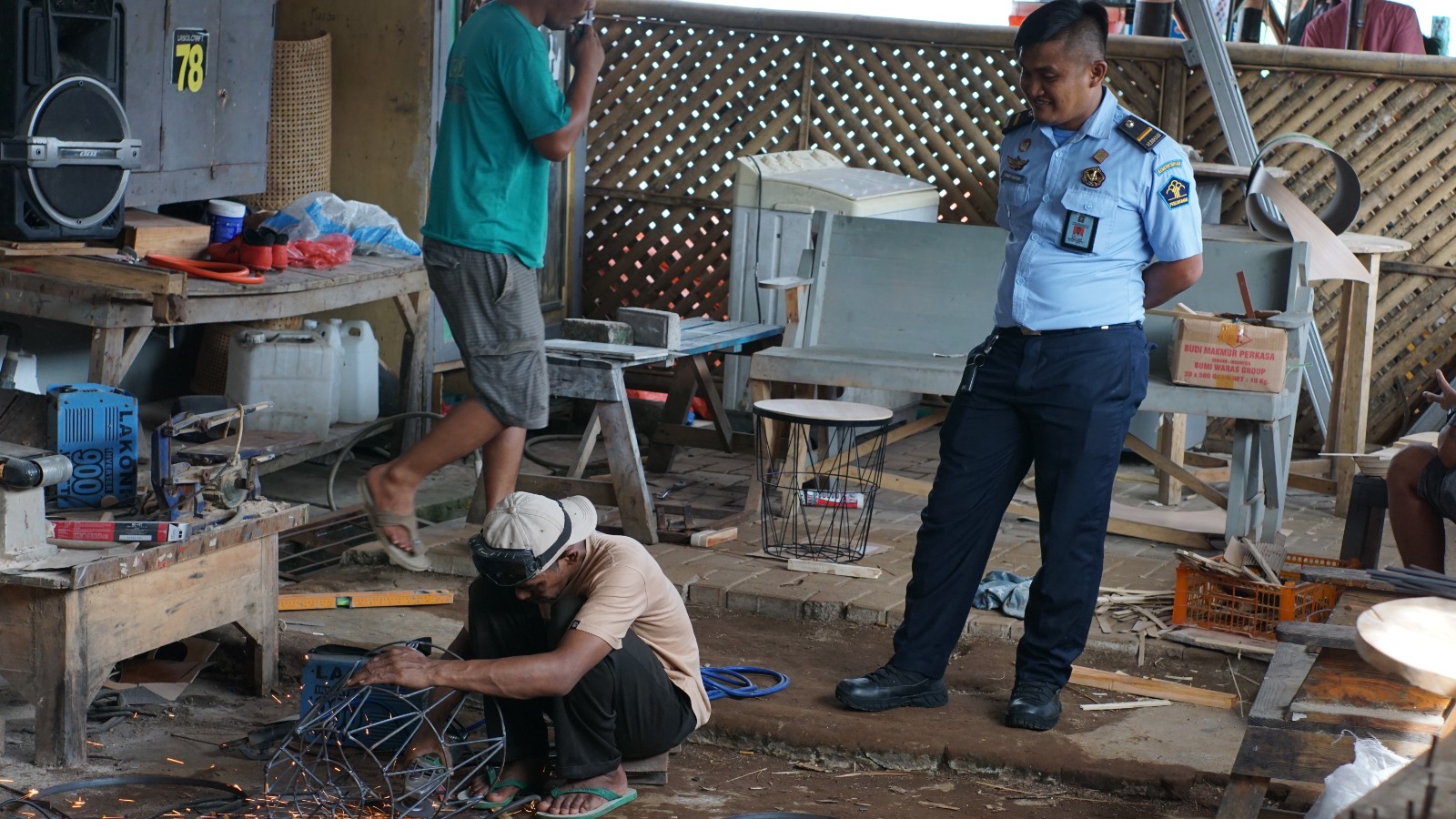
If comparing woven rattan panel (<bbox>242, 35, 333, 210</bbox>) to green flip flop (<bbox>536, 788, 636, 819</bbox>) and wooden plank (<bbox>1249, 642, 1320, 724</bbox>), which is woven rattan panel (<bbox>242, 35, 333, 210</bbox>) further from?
wooden plank (<bbox>1249, 642, 1320, 724</bbox>)

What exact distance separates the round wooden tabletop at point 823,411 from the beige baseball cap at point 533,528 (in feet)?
7.31

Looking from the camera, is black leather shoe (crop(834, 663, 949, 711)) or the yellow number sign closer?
black leather shoe (crop(834, 663, 949, 711))

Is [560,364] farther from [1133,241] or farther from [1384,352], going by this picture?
[1384,352]

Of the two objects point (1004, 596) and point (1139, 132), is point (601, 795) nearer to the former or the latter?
point (1004, 596)

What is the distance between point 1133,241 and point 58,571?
2.88 meters

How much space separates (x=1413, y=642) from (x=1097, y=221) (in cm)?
167

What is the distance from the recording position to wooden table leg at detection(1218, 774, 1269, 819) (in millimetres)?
3186

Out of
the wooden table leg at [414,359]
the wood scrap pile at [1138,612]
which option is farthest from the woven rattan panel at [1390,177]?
the wooden table leg at [414,359]

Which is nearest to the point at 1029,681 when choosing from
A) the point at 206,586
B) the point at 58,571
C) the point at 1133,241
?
the point at 1133,241

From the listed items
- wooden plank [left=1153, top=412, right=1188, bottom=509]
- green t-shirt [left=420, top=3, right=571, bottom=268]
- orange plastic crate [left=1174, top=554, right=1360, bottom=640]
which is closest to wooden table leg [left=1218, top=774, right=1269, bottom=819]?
orange plastic crate [left=1174, top=554, right=1360, bottom=640]

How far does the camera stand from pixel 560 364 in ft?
19.9

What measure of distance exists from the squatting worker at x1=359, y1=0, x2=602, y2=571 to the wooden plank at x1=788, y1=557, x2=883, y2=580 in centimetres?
143

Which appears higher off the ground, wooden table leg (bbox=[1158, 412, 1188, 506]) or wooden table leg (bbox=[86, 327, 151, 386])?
wooden table leg (bbox=[86, 327, 151, 386])

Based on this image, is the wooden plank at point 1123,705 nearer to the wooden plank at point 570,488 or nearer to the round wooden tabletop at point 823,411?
the round wooden tabletop at point 823,411
